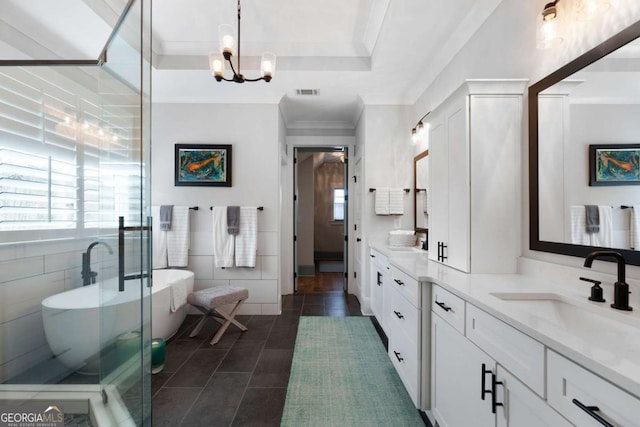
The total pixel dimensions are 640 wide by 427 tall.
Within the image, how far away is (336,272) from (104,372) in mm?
4766

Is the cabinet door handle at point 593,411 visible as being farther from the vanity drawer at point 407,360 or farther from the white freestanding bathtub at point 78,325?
the white freestanding bathtub at point 78,325

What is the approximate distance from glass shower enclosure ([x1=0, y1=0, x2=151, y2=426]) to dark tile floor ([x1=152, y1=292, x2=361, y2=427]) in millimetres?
440

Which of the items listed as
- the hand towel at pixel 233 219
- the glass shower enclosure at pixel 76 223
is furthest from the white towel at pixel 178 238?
the glass shower enclosure at pixel 76 223

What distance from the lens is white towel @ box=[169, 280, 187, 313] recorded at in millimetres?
2805

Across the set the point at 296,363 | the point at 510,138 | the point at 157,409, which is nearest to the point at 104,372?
the point at 157,409

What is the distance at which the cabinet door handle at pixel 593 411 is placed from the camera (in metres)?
0.64

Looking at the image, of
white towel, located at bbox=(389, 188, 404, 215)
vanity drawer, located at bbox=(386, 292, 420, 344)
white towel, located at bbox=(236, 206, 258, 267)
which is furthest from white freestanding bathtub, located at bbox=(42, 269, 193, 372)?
white towel, located at bbox=(389, 188, 404, 215)

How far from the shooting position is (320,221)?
7652mm

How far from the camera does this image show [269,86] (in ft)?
10.8

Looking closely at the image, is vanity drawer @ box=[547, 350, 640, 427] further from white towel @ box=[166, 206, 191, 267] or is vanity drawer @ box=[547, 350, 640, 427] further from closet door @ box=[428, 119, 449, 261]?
white towel @ box=[166, 206, 191, 267]

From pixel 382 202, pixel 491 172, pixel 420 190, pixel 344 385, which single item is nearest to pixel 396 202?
pixel 382 202

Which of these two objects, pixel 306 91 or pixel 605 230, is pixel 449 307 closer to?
pixel 605 230

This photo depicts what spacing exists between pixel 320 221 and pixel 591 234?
650 cm

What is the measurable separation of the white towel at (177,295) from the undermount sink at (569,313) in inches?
106
